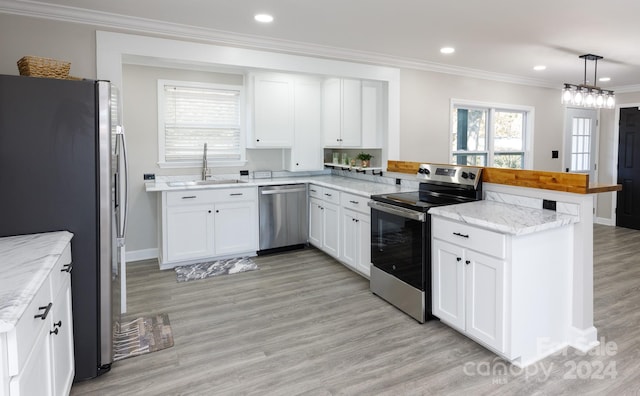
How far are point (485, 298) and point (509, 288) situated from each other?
0.66 ft

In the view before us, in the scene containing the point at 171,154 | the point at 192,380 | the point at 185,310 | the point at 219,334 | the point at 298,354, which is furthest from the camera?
the point at 171,154

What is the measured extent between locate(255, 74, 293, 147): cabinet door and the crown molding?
841 millimetres

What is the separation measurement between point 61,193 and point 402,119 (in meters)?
3.90

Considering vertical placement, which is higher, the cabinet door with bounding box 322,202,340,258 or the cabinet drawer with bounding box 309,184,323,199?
the cabinet drawer with bounding box 309,184,323,199

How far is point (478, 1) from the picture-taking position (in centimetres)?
304

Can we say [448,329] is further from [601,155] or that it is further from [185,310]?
[601,155]

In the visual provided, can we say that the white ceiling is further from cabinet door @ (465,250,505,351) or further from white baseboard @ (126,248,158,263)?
white baseboard @ (126,248,158,263)

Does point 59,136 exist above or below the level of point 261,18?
below

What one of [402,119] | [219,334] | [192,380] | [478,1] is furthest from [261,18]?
[192,380]

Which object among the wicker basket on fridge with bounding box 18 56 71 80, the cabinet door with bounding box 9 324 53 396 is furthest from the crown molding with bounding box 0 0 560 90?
the cabinet door with bounding box 9 324 53 396

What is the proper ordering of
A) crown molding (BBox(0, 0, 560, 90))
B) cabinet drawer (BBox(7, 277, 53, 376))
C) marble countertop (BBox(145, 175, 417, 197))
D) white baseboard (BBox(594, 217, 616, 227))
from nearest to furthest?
1. cabinet drawer (BBox(7, 277, 53, 376))
2. crown molding (BBox(0, 0, 560, 90))
3. marble countertop (BBox(145, 175, 417, 197))
4. white baseboard (BBox(594, 217, 616, 227))

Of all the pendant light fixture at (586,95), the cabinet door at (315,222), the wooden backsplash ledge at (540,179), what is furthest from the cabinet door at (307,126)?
the pendant light fixture at (586,95)

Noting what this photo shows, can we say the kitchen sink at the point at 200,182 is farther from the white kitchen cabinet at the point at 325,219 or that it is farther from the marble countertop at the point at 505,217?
the marble countertop at the point at 505,217

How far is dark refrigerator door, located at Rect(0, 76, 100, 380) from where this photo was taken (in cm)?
205
